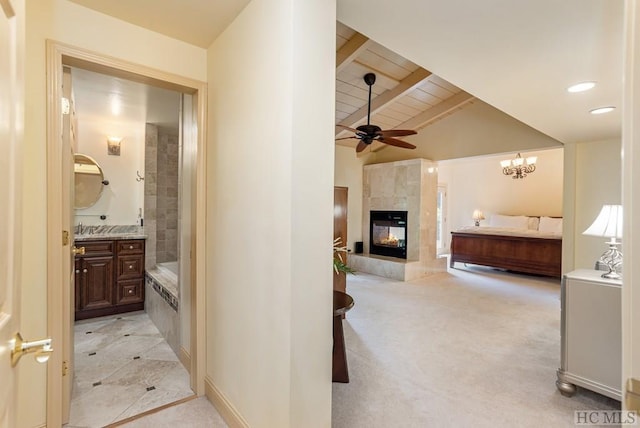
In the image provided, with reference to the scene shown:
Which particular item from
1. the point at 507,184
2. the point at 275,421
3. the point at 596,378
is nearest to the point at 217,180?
the point at 275,421

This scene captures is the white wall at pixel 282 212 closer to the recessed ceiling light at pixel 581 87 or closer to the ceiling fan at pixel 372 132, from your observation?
the ceiling fan at pixel 372 132

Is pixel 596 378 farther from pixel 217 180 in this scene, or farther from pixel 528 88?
pixel 217 180

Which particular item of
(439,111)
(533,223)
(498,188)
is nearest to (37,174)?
(439,111)

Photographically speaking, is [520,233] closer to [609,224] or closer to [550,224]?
[550,224]

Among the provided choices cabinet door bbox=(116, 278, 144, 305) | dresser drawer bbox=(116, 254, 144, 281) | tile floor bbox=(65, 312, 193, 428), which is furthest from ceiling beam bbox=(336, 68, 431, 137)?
tile floor bbox=(65, 312, 193, 428)

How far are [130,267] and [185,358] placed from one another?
5.87 ft

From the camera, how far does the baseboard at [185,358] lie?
240 centimetres

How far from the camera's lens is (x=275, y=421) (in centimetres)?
144

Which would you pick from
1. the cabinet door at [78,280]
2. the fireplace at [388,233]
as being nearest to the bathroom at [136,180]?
the cabinet door at [78,280]

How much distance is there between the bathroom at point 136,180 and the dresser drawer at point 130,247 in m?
0.04

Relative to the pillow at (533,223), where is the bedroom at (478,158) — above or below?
above

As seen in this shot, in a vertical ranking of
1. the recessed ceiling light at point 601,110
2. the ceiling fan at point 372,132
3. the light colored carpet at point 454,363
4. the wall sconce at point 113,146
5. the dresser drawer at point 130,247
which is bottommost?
the light colored carpet at point 454,363

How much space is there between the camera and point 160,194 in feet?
13.7

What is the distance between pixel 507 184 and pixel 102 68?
30.1 feet
